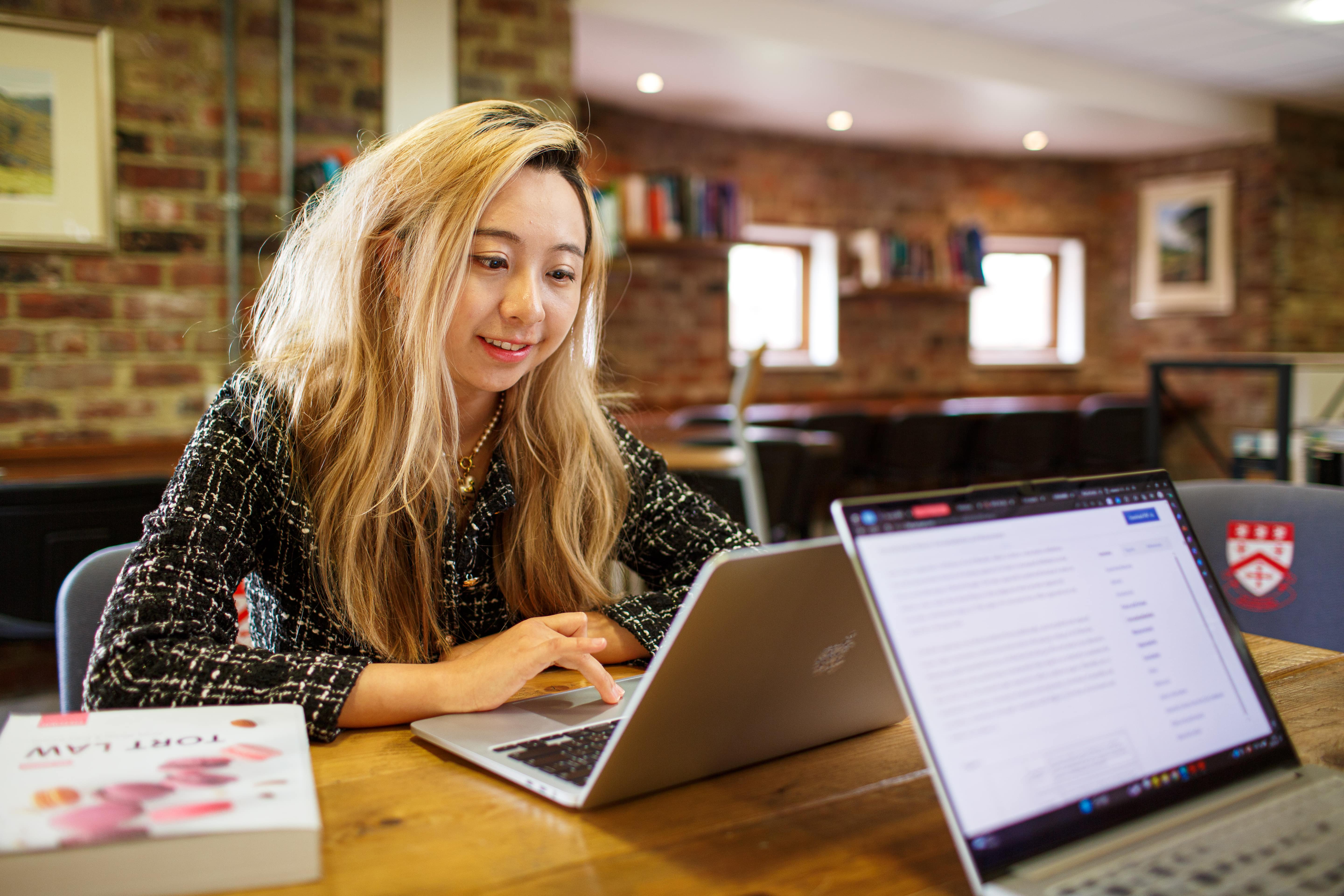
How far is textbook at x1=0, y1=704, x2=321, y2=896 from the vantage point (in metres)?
0.58

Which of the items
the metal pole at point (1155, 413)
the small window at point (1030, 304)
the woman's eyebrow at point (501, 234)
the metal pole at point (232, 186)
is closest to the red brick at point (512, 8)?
the metal pole at point (232, 186)

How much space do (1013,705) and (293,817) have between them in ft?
1.45

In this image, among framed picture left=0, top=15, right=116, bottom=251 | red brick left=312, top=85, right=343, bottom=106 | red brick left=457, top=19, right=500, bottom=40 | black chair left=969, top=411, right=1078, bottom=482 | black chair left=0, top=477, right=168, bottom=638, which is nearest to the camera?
black chair left=0, top=477, right=168, bottom=638

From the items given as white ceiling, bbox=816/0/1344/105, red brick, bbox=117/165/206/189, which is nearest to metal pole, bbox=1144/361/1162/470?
white ceiling, bbox=816/0/1344/105

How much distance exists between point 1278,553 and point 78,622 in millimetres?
1668

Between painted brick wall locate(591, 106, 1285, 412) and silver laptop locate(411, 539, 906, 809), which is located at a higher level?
painted brick wall locate(591, 106, 1285, 412)

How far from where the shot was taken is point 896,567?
620 mm

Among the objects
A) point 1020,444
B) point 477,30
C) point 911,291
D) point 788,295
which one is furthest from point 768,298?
point 477,30

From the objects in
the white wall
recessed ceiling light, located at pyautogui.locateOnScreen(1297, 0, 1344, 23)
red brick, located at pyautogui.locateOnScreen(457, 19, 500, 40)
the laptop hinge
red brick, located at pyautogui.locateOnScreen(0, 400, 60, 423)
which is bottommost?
the laptop hinge

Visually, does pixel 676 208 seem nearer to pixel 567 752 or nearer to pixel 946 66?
pixel 946 66

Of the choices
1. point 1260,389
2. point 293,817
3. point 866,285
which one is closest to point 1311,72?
point 1260,389

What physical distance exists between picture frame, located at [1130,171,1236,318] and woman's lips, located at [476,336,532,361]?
23.5 feet

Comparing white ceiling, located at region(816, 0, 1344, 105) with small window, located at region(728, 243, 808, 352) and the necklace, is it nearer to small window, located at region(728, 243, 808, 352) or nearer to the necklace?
small window, located at region(728, 243, 808, 352)

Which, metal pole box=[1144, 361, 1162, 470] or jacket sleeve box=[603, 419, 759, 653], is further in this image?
metal pole box=[1144, 361, 1162, 470]
